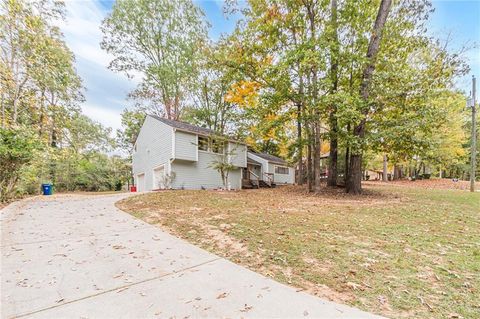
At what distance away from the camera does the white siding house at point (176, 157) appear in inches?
588

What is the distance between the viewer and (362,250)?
3791mm

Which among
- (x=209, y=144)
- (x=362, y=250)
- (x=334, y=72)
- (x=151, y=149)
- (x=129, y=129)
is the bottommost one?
(x=362, y=250)

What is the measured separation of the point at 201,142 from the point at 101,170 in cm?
1149

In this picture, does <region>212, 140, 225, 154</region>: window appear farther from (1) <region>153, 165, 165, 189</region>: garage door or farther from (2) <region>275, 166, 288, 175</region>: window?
(2) <region>275, 166, 288, 175</region>: window

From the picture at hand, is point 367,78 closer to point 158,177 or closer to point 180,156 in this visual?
point 180,156

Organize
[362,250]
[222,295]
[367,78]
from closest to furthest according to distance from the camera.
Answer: [222,295] → [362,250] → [367,78]

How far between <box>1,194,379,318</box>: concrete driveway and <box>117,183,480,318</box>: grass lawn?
1.23 ft

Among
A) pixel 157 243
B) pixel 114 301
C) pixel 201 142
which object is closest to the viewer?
pixel 114 301

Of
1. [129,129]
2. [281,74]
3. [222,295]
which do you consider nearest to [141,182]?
[129,129]

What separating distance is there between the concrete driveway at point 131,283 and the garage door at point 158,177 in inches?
414

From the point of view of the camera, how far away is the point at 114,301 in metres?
2.46

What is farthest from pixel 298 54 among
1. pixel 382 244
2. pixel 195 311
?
pixel 195 311

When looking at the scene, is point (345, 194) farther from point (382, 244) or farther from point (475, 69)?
point (475, 69)

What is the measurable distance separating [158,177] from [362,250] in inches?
583
